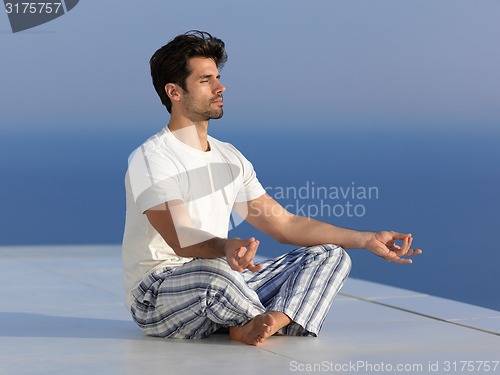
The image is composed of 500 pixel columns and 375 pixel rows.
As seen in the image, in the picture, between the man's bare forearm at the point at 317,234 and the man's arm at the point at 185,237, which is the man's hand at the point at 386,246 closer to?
the man's bare forearm at the point at 317,234

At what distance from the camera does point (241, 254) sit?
2707mm

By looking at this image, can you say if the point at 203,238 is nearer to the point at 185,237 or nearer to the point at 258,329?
the point at 185,237

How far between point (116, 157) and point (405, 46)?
13.1 ft

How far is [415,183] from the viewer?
1264 cm

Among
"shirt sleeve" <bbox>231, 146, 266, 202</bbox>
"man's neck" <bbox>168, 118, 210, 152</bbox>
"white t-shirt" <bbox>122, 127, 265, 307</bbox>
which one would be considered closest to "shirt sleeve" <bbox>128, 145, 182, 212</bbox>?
"white t-shirt" <bbox>122, 127, 265, 307</bbox>

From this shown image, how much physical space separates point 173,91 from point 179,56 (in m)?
0.11

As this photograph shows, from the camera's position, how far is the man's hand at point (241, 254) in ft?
8.86

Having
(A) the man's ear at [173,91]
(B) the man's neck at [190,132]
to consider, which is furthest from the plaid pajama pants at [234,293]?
(A) the man's ear at [173,91]

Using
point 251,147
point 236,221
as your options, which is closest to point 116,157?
point 251,147

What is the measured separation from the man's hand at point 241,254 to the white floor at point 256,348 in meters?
0.28

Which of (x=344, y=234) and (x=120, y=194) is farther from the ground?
(x=344, y=234)

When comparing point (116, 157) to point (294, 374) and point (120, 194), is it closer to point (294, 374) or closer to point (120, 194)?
point (120, 194)

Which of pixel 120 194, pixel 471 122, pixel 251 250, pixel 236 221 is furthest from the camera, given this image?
pixel 471 122

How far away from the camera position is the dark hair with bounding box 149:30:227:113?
3.25 meters
